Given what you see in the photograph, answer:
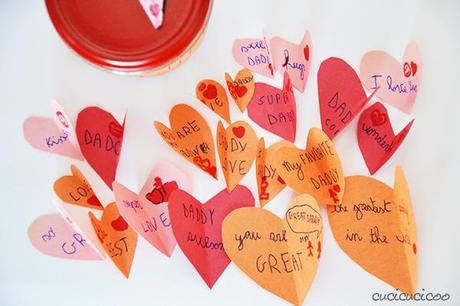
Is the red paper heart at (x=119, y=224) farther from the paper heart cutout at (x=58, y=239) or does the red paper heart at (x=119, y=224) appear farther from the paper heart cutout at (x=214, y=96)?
the paper heart cutout at (x=214, y=96)

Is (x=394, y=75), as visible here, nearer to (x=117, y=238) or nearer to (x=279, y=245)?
(x=279, y=245)

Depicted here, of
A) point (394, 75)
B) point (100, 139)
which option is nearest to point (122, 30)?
point (100, 139)

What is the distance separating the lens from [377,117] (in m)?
0.61

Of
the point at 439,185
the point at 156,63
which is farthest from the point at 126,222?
the point at 439,185

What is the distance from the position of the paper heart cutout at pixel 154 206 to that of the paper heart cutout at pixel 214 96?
0.09 m

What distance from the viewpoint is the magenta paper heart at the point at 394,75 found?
617 millimetres

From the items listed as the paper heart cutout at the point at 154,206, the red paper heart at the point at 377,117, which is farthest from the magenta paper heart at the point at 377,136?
the paper heart cutout at the point at 154,206

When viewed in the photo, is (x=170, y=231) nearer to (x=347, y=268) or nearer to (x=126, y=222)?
(x=126, y=222)

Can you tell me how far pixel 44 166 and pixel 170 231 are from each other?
18 centimetres

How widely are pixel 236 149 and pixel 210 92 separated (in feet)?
0.28

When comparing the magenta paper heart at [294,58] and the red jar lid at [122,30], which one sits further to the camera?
the magenta paper heart at [294,58]

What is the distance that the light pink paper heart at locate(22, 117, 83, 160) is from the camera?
0.59 meters

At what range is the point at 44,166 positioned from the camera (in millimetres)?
588

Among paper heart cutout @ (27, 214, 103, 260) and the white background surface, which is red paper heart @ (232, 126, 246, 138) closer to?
the white background surface
